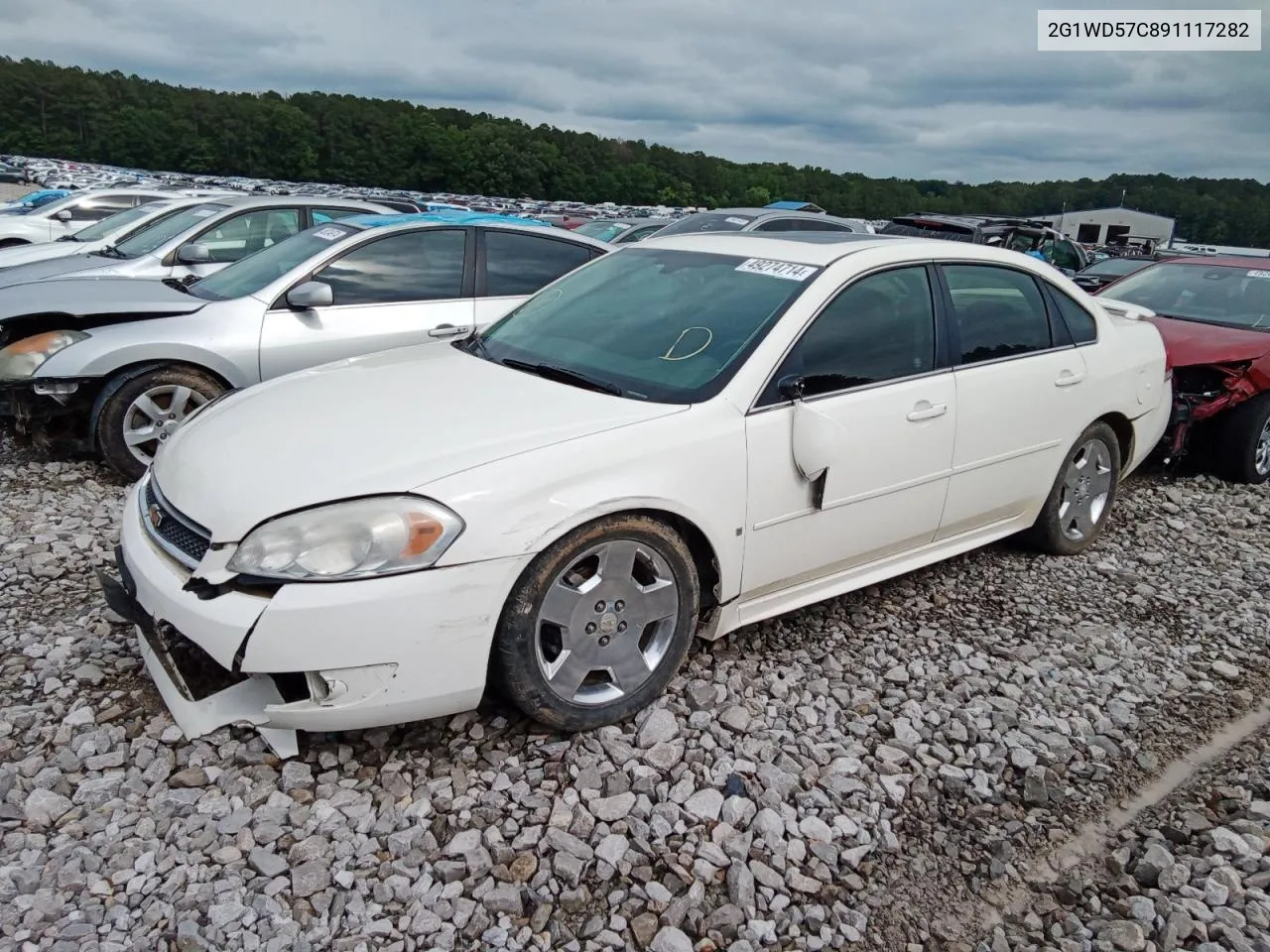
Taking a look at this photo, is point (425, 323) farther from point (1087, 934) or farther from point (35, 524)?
point (1087, 934)

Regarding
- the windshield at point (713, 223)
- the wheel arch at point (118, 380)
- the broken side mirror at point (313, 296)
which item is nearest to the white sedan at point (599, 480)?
the broken side mirror at point (313, 296)

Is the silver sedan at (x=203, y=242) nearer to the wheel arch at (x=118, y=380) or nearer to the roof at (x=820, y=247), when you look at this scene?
the wheel arch at (x=118, y=380)

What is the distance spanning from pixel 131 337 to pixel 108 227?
6.19 meters

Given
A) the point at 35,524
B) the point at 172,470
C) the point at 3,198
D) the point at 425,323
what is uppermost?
the point at 3,198

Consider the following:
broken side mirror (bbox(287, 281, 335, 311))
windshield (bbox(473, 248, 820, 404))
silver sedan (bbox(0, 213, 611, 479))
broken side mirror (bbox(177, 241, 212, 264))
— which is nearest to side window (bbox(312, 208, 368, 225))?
broken side mirror (bbox(177, 241, 212, 264))

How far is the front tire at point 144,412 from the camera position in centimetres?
480

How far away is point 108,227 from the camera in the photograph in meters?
9.82

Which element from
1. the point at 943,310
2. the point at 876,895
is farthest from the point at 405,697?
the point at 943,310

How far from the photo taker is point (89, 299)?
5.08m

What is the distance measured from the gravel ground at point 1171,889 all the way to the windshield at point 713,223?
32.2ft

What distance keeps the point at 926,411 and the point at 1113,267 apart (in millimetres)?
10082

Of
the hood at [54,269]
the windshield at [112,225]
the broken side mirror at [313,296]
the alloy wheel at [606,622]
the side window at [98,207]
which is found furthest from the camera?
the side window at [98,207]

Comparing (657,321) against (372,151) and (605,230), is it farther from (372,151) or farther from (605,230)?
(372,151)

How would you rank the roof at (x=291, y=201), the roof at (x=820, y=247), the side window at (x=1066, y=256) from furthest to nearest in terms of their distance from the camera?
the side window at (x=1066, y=256), the roof at (x=291, y=201), the roof at (x=820, y=247)
